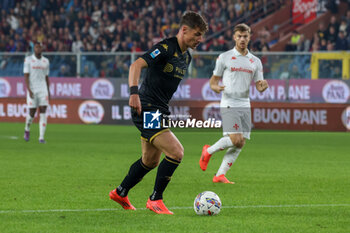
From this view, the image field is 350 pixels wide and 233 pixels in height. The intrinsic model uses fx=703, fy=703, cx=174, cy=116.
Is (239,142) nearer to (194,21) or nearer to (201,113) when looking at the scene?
(194,21)

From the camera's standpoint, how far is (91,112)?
23.0 metres

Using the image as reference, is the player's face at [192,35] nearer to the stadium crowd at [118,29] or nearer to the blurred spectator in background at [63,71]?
the stadium crowd at [118,29]

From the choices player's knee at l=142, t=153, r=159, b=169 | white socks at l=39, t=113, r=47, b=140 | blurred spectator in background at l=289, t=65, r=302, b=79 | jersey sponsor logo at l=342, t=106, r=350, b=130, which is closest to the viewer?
player's knee at l=142, t=153, r=159, b=169

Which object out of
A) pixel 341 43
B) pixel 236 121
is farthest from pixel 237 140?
pixel 341 43

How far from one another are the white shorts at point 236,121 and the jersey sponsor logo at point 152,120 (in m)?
3.05

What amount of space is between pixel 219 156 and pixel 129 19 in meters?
16.5

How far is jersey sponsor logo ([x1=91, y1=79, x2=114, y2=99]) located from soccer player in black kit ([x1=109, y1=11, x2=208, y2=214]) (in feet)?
54.1

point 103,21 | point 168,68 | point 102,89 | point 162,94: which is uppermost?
point 103,21

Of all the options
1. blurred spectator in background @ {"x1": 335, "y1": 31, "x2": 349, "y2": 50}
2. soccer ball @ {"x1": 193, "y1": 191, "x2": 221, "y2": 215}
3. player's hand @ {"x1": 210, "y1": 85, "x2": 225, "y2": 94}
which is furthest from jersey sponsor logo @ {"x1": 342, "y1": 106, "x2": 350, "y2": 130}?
soccer ball @ {"x1": 193, "y1": 191, "x2": 221, "y2": 215}

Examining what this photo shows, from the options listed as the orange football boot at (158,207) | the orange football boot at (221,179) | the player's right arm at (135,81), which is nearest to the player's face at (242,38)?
the orange football boot at (221,179)

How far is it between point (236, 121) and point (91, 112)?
537 inches

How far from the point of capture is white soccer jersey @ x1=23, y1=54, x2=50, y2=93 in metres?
16.5

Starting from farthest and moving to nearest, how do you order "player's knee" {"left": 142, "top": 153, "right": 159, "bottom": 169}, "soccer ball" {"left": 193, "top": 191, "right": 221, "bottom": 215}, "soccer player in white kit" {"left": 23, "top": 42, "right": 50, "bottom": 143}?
"soccer player in white kit" {"left": 23, "top": 42, "right": 50, "bottom": 143}, "player's knee" {"left": 142, "top": 153, "right": 159, "bottom": 169}, "soccer ball" {"left": 193, "top": 191, "right": 221, "bottom": 215}

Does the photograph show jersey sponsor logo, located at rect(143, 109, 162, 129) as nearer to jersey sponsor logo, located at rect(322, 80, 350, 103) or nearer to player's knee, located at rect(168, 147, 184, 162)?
player's knee, located at rect(168, 147, 184, 162)
